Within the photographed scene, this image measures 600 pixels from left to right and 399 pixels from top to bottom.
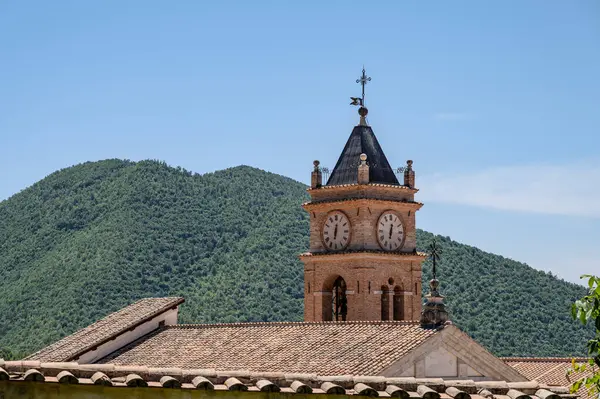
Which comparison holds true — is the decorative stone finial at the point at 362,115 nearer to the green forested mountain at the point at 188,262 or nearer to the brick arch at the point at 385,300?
the brick arch at the point at 385,300

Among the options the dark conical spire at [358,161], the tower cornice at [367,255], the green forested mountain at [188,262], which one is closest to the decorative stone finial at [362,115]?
the dark conical spire at [358,161]

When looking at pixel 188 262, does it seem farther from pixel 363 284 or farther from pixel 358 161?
pixel 363 284

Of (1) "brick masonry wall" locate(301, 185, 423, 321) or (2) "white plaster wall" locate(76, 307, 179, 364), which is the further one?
(1) "brick masonry wall" locate(301, 185, 423, 321)

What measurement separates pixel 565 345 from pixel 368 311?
77.6 feet

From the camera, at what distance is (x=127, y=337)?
3000 cm

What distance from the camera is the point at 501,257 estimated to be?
226ft

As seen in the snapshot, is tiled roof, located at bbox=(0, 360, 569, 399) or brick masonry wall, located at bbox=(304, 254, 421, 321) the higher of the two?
brick masonry wall, located at bbox=(304, 254, 421, 321)

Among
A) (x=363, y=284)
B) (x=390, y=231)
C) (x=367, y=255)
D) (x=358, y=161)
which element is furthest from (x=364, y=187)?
(x=363, y=284)

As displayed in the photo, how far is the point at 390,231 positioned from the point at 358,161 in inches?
87.0

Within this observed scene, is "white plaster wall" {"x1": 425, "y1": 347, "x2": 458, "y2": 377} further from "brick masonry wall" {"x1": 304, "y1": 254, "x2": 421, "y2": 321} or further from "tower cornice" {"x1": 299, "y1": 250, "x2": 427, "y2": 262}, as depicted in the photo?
"tower cornice" {"x1": 299, "y1": 250, "x2": 427, "y2": 262}

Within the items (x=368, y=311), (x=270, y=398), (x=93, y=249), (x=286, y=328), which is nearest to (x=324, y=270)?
(x=368, y=311)

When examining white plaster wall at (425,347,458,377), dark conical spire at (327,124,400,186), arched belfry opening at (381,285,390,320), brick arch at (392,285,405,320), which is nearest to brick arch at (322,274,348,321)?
arched belfry opening at (381,285,390,320)

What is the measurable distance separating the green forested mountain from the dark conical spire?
59.8 ft

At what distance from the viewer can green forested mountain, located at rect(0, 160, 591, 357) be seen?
58844mm
